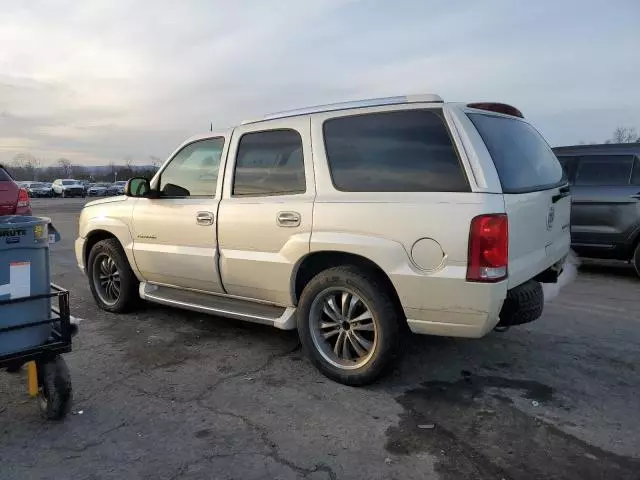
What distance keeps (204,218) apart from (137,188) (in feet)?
2.97

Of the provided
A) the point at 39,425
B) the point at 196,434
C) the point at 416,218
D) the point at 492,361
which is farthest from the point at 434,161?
the point at 39,425

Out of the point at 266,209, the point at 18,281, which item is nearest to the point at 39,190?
the point at 266,209

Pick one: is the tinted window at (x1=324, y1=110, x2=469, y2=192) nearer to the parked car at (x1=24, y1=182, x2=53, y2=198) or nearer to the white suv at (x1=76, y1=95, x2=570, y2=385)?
the white suv at (x1=76, y1=95, x2=570, y2=385)

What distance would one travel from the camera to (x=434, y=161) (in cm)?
347

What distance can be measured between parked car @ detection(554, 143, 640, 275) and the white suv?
3.80 m

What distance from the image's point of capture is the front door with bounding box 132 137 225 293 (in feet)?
15.0

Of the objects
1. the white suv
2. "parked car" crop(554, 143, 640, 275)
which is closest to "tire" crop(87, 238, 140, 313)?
the white suv

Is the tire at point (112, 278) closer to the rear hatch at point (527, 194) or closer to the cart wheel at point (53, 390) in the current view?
the cart wheel at point (53, 390)

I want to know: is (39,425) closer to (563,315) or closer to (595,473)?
(595,473)

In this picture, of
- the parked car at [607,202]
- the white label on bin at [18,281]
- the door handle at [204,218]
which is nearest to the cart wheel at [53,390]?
the white label on bin at [18,281]

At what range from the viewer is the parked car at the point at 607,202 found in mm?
7414

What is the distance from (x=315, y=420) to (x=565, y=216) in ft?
8.43

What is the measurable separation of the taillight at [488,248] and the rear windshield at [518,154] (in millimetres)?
267

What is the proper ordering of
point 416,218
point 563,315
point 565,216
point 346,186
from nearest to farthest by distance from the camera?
point 416,218
point 346,186
point 565,216
point 563,315
